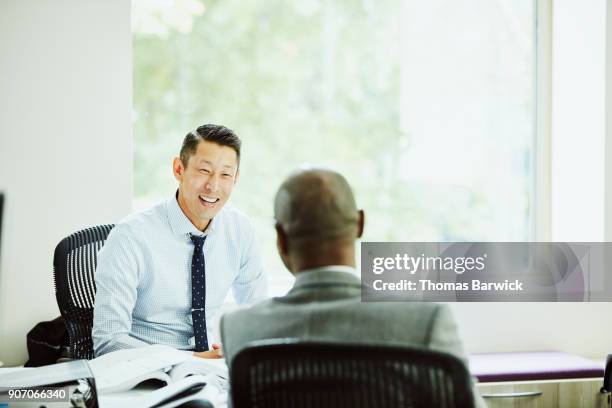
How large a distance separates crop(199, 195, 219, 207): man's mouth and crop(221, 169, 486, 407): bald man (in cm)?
110

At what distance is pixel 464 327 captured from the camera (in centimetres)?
325

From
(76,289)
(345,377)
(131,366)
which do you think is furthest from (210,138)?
(345,377)

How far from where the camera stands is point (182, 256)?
7.51 ft

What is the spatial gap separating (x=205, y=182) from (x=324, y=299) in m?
1.29

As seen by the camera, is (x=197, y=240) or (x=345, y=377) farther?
(x=197, y=240)

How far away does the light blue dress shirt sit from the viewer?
81.0 inches

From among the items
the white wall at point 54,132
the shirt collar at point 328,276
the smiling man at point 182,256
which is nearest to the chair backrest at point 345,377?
the shirt collar at point 328,276

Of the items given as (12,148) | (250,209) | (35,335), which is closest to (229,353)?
(35,335)

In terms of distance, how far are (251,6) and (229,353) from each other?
2.79m

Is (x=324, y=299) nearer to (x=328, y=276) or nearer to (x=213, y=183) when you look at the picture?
(x=328, y=276)

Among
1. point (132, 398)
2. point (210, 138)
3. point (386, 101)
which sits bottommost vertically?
point (132, 398)

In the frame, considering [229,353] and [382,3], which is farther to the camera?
[382,3]

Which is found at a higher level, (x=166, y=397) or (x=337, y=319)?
(x=337, y=319)

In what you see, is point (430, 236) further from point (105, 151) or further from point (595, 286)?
point (105, 151)
